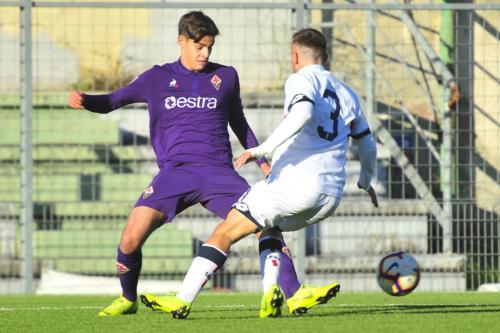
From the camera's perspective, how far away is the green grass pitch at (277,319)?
6730 millimetres

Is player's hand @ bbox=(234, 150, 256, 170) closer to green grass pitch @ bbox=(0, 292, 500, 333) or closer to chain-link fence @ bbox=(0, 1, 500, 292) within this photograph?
green grass pitch @ bbox=(0, 292, 500, 333)

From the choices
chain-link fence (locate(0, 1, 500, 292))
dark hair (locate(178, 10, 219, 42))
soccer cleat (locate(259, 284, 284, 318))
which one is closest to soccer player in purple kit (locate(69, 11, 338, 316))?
dark hair (locate(178, 10, 219, 42))

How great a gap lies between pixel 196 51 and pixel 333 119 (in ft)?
3.91

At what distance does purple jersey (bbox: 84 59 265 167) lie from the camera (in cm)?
794

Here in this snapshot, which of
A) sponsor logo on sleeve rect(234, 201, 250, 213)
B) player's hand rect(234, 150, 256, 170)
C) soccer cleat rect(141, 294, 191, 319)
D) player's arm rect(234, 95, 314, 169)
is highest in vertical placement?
player's arm rect(234, 95, 314, 169)

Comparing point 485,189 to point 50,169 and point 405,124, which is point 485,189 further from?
point 50,169

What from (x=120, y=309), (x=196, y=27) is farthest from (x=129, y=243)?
(x=196, y=27)

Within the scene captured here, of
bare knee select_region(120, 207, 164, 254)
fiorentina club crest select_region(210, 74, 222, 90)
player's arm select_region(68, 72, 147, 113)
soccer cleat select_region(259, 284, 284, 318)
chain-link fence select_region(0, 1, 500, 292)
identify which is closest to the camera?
soccer cleat select_region(259, 284, 284, 318)

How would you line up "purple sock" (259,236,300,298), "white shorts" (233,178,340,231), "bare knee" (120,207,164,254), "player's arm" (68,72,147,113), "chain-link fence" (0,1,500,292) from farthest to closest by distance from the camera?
"chain-link fence" (0,1,500,292) < "player's arm" (68,72,147,113) < "bare knee" (120,207,164,254) < "purple sock" (259,236,300,298) < "white shorts" (233,178,340,231)

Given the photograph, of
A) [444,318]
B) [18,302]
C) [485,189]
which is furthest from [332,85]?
[485,189]

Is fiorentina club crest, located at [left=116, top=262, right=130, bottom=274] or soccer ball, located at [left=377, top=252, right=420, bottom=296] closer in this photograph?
soccer ball, located at [left=377, top=252, right=420, bottom=296]

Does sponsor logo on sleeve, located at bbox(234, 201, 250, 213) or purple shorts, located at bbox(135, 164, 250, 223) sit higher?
purple shorts, located at bbox(135, 164, 250, 223)

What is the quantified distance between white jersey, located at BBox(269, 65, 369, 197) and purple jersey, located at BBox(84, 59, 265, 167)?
82 cm

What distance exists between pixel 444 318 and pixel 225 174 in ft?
5.06
